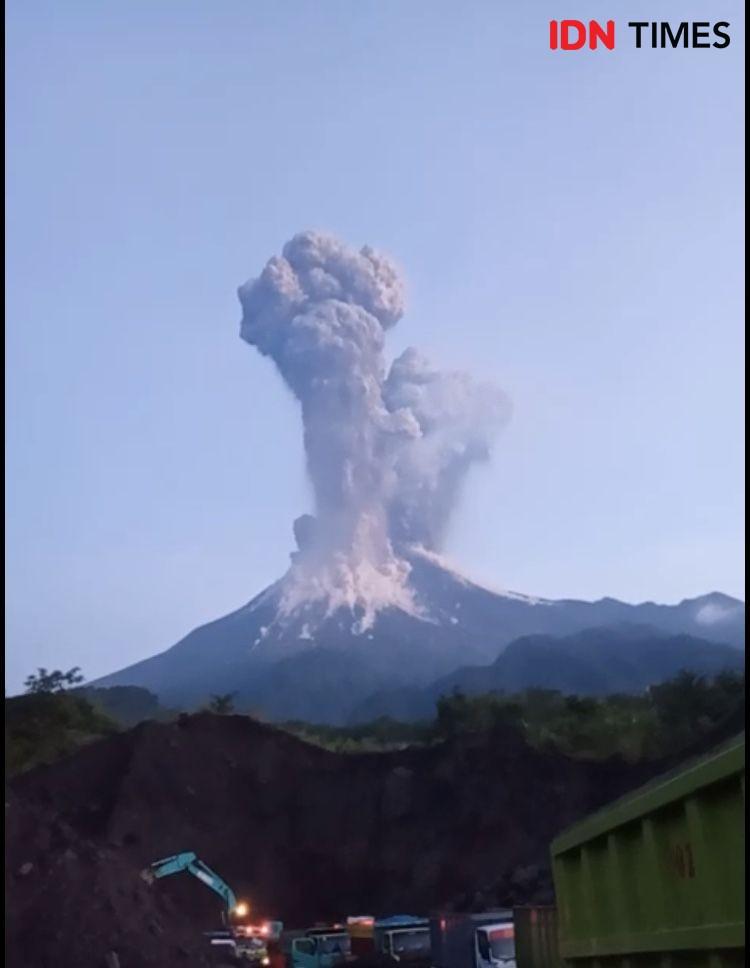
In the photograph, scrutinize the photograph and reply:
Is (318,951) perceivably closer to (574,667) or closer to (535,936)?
(535,936)

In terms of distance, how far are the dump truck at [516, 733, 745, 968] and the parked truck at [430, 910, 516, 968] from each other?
45.3 ft

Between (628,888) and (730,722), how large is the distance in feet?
145

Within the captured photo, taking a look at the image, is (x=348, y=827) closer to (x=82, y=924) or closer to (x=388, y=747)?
(x=388, y=747)

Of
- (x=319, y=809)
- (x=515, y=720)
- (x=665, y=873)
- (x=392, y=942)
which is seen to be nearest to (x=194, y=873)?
(x=392, y=942)

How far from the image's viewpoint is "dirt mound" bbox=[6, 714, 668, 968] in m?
45.9

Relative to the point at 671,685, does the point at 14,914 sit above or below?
below

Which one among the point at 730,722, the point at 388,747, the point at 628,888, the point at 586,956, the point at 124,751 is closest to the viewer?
the point at 628,888

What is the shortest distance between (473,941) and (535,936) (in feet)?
20.8

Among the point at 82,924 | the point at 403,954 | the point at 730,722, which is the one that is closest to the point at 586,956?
the point at 403,954

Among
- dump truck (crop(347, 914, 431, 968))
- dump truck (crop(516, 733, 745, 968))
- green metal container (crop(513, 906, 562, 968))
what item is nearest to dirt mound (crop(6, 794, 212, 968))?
dump truck (crop(347, 914, 431, 968))

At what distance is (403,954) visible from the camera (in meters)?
27.3

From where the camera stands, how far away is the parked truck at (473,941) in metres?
21.2

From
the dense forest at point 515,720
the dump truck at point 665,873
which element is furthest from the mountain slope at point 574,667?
the dump truck at point 665,873

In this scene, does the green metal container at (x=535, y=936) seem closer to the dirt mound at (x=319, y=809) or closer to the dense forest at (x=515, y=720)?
the dirt mound at (x=319, y=809)
